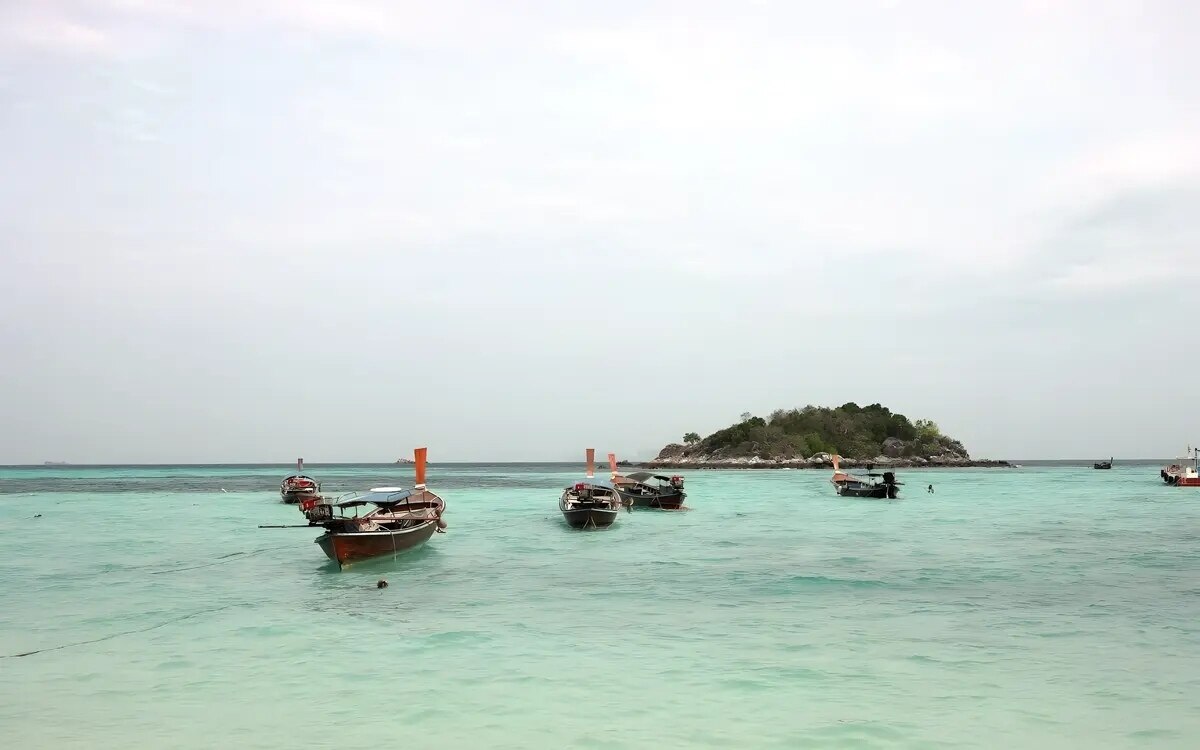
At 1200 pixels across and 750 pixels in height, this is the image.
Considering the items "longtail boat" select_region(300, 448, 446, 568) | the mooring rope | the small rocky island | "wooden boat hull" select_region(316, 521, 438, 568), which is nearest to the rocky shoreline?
the small rocky island

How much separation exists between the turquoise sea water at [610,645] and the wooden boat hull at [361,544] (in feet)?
2.31

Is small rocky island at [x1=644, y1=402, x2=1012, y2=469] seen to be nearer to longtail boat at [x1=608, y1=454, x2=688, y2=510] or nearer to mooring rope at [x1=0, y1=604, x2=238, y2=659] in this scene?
longtail boat at [x1=608, y1=454, x2=688, y2=510]

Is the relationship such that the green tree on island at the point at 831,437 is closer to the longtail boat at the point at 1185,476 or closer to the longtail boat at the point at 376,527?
the longtail boat at the point at 1185,476

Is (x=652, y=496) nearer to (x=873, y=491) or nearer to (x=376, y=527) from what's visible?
(x=873, y=491)

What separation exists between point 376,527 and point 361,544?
1.95 m

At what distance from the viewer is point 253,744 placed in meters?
11.6

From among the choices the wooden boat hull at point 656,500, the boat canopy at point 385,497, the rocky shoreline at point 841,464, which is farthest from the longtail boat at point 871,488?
the rocky shoreline at point 841,464

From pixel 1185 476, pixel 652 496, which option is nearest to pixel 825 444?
pixel 1185 476

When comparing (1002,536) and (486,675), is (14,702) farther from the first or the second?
(1002,536)

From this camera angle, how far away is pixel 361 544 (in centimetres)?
2794

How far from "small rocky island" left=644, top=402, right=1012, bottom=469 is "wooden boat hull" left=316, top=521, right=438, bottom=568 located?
454 feet

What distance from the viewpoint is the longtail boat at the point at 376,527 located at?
90.5 feet

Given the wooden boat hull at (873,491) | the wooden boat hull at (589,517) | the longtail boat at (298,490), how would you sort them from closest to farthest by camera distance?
1. the wooden boat hull at (589,517)
2. the longtail boat at (298,490)
3. the wooden boat hull at (873,491)

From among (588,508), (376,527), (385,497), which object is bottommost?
(588,508)
